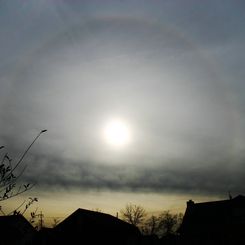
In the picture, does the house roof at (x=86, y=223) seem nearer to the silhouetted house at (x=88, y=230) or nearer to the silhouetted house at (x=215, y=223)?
the silhouetted house at (x=88, y=230)

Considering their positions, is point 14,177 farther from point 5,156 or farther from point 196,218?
point 196,218

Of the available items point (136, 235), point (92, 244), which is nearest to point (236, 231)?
point (136, 235)

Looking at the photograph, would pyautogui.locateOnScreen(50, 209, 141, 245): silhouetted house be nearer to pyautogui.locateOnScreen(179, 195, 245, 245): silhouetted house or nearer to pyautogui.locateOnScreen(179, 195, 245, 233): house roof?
pyautogui.locateOnScreen(179, 195, 245, 245): silhouetted house

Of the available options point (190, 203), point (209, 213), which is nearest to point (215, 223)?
point (209, 213)

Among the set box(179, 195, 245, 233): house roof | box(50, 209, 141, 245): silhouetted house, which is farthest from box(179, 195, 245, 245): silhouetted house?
box(50, 209, 141, 245): silhouetted house

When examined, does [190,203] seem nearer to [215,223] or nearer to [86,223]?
[215,223]
